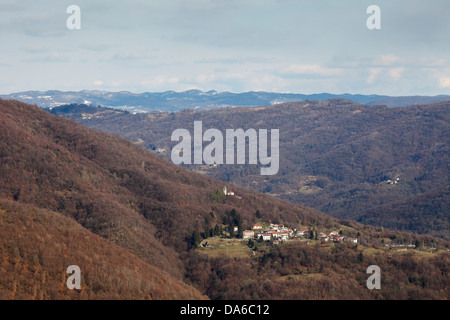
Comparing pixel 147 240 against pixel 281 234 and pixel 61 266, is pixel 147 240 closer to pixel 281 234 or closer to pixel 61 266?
pixel 281 234

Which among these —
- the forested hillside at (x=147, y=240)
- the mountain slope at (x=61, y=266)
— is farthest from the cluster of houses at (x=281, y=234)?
the mountain slope at (x=61, y=266)

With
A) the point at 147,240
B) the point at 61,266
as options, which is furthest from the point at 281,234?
the point at 61,266

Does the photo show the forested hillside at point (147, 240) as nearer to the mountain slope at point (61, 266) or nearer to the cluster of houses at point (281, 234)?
the mountain slope at point (61, 266)

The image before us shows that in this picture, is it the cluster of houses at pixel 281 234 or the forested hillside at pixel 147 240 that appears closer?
the forested hillside at pixel 147 240

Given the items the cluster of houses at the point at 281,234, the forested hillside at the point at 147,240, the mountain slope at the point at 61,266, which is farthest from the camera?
the cluster of houses at the point at 281,234

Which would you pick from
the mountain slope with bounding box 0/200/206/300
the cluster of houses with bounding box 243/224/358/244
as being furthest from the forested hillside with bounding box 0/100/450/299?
the cluster of houses with bounding box 243/224/358/244

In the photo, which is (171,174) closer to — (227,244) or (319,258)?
(227,244)

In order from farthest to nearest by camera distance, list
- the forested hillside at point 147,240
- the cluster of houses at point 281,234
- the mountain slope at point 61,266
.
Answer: the cluster of houses at point 281,234 → the forested hillside at point 147,240 → the mountain slope at point 61,266
